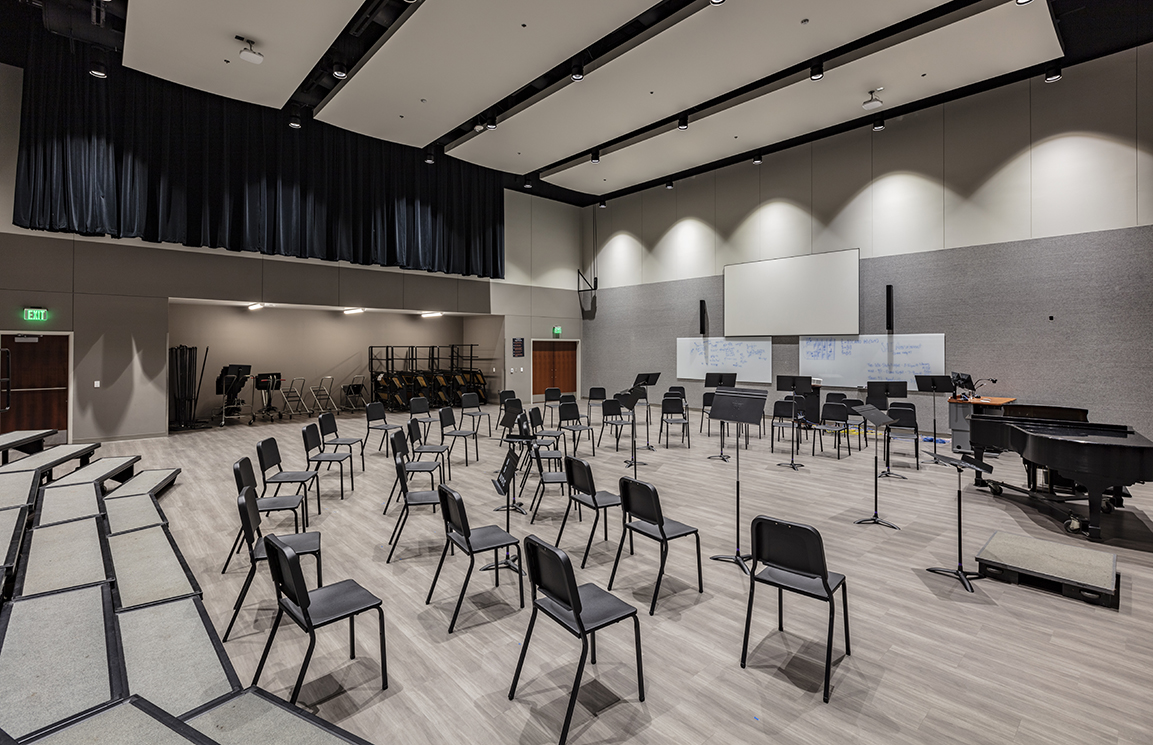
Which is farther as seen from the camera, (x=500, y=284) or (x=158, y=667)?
(x=500, y=284)

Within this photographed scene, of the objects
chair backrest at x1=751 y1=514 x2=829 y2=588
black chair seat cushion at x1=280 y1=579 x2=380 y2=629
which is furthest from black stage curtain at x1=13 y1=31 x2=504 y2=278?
chair backrest at x1=751 y1=514 x2=829 y2=588

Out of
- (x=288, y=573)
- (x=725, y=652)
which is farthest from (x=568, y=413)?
(x=288, y=573)

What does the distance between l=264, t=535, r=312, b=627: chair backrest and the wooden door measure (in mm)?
9947

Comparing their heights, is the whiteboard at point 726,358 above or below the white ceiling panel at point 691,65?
below

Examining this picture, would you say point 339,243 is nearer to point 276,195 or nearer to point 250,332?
point 276,195

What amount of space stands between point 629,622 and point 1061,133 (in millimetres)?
10956

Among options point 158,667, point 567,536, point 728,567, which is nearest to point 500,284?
point 567,536

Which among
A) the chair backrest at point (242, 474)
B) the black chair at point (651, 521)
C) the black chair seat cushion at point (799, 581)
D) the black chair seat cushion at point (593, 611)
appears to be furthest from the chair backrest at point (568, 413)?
the black chair seat cushion at point (593, 611)

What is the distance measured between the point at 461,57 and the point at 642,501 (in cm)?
801

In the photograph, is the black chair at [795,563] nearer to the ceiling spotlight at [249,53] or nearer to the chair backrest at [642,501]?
the chair backrest at [642,501]

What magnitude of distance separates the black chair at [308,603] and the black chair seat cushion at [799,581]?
206 cm

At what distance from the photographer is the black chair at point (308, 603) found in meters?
2.37

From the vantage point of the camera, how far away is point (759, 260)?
12.8 metres

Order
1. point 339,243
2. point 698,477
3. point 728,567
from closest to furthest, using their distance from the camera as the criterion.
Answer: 1. point 728,567
2. point 698,477
3. point 339,243
